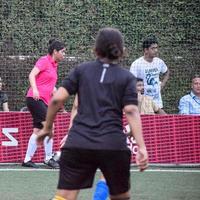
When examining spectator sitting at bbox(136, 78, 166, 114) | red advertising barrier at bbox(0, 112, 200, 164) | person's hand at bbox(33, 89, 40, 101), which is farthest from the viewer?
spectator sitting at bbox(136, 78, 166, 114)

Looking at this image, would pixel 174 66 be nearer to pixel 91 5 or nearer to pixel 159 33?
pixel 159 33

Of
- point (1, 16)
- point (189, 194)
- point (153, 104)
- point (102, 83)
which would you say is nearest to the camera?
point (102, 83)

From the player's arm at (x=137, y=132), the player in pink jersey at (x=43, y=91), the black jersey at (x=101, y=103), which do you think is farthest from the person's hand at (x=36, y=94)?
Answer: the player's arm at (x=137, y=132)

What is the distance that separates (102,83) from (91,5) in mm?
9674

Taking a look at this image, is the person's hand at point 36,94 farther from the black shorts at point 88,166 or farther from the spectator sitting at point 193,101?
the black shorts at point 88,166

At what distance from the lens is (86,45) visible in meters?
15.1

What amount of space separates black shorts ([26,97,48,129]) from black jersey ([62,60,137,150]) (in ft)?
17.3

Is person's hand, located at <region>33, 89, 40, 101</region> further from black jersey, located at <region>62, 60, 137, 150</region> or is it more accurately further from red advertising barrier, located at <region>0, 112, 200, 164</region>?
black jersey, located at <region>62, 60, 137, 150</region>

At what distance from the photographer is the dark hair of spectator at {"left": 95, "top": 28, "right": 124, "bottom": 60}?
507 centimetres

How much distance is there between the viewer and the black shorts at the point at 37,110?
10344mm

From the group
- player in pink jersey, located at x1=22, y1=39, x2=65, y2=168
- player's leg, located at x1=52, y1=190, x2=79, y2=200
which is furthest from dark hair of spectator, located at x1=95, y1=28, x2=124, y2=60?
player in pink jersey, located at x1=22, y1=39, x2=65, y2=168

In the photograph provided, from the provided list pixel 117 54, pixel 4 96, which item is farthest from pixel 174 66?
pixel 117 54

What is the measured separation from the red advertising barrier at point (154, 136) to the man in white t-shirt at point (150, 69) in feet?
2.13

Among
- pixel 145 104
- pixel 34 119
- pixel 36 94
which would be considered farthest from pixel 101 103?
pixel 145 104
